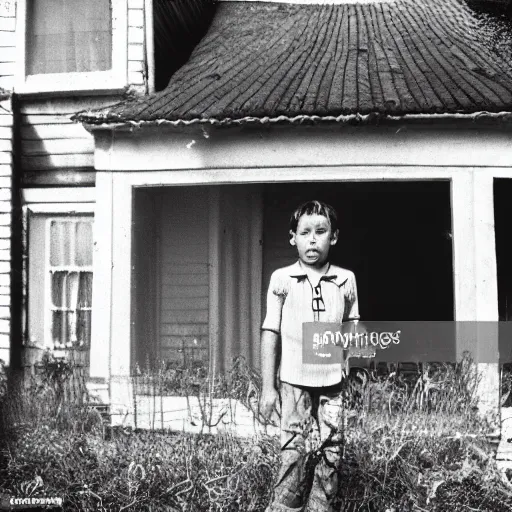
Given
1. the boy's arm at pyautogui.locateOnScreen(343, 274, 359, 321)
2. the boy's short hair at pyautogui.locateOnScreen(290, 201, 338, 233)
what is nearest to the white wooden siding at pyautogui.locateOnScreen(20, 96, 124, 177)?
the boy's short hair at pyautogui.locateOnScreen(290, 201, 338, 233)

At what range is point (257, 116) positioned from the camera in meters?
6.93

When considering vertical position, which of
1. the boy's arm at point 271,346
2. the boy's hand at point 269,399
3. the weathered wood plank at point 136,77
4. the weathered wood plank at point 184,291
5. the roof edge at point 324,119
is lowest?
the boy's hand at point 269,399

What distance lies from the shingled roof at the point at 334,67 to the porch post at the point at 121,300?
75 cm

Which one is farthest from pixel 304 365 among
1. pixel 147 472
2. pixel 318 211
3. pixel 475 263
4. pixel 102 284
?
pixel 102 284

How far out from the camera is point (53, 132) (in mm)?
8609

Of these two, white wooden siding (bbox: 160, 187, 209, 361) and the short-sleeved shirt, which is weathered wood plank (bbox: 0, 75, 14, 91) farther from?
the short-sleeved shirt

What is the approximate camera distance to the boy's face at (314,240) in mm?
5875

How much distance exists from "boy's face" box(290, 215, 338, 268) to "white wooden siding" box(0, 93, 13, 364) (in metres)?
3.90

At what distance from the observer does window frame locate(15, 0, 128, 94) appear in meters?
8.39

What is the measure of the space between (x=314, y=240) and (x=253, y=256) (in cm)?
388

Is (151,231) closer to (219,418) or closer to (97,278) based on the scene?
(97,278)

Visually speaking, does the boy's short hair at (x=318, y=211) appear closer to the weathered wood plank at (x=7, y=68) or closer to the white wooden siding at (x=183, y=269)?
the white wooden siding at (x=183, y=269)

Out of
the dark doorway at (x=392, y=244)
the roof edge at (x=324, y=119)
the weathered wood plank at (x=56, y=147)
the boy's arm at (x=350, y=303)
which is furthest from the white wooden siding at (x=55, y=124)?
the boy's arm at (x=350, y=303)

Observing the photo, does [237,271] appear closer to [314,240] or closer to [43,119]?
[43,119]
